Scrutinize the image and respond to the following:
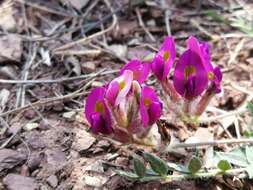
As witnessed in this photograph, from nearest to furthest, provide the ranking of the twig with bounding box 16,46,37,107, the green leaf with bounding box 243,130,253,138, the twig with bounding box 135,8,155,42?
the green leaf with bounding box 243,130,253,138, the twig with bounding box 16,46,37,107, the twig with bounding box 135,8,155,42

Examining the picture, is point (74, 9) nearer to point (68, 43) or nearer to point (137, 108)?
point (68, 43)

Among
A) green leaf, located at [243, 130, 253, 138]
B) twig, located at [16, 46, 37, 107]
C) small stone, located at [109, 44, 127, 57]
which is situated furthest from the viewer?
small stone, located at [109, 44, 127, 57]

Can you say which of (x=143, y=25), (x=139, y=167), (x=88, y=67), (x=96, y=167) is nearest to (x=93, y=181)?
(x=96, y=167)

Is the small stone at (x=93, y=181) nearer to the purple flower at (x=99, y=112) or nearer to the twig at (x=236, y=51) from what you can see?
the purple flower at (x=99, y=112)

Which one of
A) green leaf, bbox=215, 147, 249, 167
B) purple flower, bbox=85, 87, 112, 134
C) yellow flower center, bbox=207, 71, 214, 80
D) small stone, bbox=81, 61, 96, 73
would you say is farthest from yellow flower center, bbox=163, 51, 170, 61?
small stone, bbox=81, 61, 96, 73

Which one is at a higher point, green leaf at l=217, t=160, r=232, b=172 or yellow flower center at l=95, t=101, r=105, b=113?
yellow flower center at l=95, t=101, r=105, b=113

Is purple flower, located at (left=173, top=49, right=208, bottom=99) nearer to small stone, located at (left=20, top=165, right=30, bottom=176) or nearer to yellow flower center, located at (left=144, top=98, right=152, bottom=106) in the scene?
yellow flower center, located at (left=144, top=98, right=152, bottom=106)
